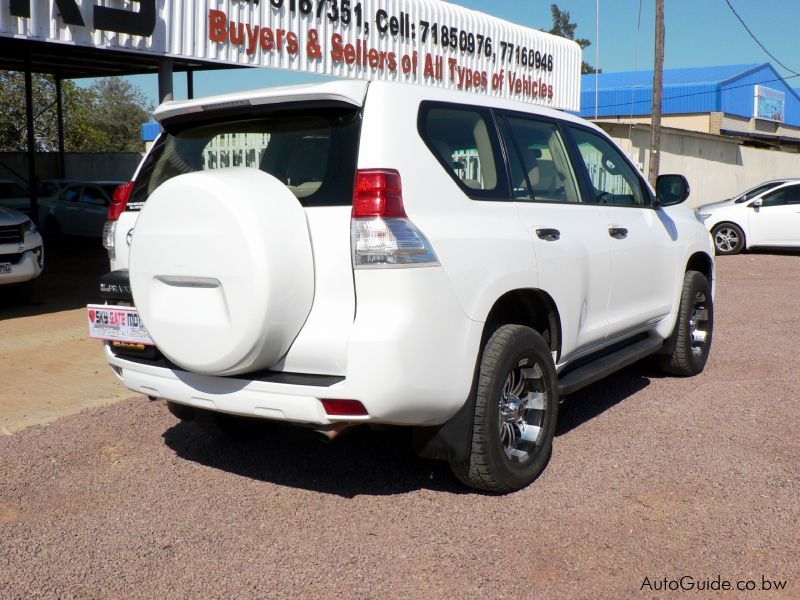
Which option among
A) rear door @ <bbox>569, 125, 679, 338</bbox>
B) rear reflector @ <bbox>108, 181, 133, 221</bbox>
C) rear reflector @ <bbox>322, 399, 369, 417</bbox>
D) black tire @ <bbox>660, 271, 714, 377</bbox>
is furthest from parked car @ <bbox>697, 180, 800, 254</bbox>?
rear reflector @ <bbox>322, 399, 369, 417</bbox>

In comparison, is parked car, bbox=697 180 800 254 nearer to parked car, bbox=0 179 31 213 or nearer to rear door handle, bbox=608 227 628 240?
rear door handle, bbox=608 227 628 240

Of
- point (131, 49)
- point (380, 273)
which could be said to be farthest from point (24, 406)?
point (131, 49)

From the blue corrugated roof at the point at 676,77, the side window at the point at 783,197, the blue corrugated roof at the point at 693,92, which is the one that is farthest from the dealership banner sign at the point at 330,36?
the blue corrugated roof at the point at 676,77

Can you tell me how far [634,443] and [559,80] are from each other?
53.6 ft

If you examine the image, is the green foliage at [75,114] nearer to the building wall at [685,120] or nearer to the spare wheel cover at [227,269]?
the building wall at [685,120]

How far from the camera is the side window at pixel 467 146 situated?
4.21m

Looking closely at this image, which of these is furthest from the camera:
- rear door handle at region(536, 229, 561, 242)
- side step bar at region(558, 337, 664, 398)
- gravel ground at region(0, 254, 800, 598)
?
side step bar at region(558, 337, 664, 398)

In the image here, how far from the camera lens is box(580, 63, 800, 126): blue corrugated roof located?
39469mm

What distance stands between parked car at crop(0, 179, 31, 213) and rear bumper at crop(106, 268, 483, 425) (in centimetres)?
1741

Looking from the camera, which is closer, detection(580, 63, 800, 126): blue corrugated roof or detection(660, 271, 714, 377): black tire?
detection(660, 271, 714, 377): black tire

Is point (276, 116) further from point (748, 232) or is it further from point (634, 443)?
point (748, 232)

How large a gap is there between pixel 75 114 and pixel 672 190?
139ft

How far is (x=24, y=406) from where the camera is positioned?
6.38 m

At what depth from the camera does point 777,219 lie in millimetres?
17750
